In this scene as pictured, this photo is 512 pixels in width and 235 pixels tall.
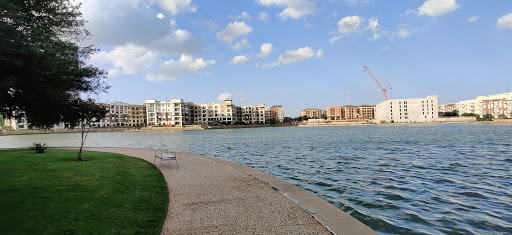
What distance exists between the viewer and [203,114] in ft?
539

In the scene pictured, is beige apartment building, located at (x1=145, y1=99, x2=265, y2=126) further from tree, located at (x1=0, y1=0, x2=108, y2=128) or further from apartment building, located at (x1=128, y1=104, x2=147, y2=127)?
tree, located at (x1=0, y1=0, x2=108, y2=128)

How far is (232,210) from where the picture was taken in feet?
20.0

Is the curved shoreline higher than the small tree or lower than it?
lower

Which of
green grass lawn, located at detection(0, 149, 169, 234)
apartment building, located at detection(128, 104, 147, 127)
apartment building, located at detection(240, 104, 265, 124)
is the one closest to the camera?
green grass lawn, located at detection(0, 149, 169, 234)

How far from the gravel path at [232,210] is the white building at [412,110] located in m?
165

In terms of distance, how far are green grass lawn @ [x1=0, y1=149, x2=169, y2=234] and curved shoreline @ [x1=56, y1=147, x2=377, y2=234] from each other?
0.47 m

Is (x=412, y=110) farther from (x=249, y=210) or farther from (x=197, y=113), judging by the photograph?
(x=249, y=210)

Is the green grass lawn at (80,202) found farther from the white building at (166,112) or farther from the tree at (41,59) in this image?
the white building at (166,112)

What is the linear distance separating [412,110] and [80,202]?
17235cm

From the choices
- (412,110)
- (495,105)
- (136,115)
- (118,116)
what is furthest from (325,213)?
(495,105)

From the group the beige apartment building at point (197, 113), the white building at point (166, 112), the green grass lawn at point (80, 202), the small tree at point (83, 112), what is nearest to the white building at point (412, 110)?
the beige apartment building at point (197, 113)

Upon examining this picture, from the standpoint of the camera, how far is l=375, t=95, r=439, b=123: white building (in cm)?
14850

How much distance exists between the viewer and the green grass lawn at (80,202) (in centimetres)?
486

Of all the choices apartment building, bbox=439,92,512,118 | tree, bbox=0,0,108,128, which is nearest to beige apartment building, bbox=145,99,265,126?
tree, bbox=0,0,108,128
